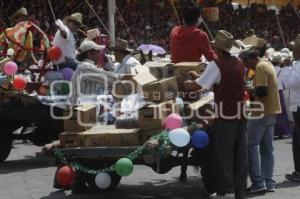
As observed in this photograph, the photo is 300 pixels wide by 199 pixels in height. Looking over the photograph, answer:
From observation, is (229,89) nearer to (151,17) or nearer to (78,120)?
(78,120)

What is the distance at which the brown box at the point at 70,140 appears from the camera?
752 cm

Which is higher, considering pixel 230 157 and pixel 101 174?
pixel 230 157

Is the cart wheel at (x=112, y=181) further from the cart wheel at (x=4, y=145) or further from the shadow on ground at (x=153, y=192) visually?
the cart wheel at (x=4, y=145)

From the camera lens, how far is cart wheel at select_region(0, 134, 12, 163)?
413 inches

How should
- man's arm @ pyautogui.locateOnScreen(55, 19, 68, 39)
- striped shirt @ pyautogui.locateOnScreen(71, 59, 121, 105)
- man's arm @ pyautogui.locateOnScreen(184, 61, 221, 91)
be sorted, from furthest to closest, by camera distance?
man's arm @ pyautogui.locateOnScreen(55, 19, 68, 39) < striped shirt @ pyautogui.locateOnScreen(71, 59, 121, 105) < man's arm @ pyautogui.locateOnScreen(184, 61, 221, 91)

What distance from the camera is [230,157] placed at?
24.2 feet

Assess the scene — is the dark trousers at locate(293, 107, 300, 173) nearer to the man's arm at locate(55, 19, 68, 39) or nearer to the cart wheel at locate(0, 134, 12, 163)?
the man's arm at locate(55, 19, 68, 39)

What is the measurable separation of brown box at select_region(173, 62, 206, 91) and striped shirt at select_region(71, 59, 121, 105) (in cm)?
90

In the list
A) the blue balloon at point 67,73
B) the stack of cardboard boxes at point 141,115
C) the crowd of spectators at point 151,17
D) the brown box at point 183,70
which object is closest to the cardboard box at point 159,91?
the stack of cardboard boxes at point 141,115

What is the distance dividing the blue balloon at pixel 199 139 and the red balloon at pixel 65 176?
131 cm

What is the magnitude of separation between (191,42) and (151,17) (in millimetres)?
18097

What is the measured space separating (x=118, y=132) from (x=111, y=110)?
3.16 feet

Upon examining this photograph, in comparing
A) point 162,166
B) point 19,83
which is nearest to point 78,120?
point 162,166

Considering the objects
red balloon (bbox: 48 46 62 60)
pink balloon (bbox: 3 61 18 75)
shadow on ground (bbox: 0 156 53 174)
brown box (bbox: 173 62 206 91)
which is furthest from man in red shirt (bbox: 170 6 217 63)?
shadow on ground (bbox: 0 156 53 174)
